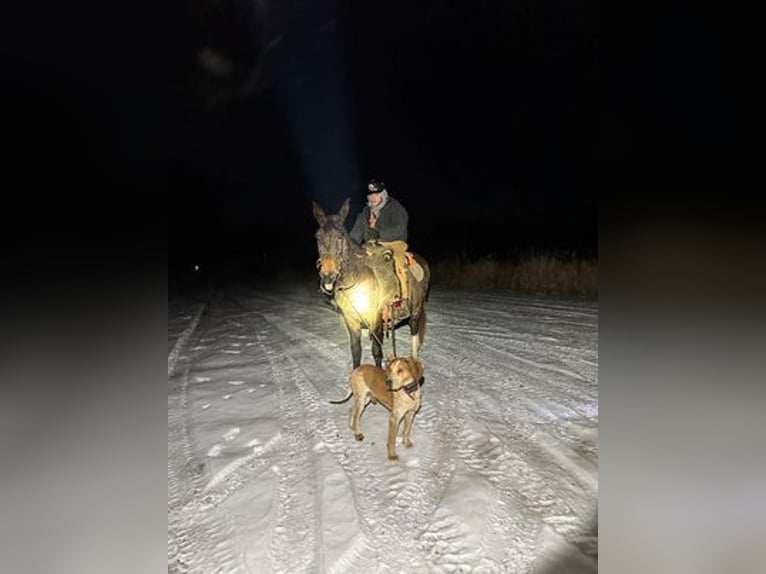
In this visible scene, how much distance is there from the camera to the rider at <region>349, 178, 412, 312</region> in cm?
552

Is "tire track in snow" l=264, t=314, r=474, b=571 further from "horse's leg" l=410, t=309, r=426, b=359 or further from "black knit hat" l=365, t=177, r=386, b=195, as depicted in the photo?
"black knit hat" l=365, t=177, r=386, b=195

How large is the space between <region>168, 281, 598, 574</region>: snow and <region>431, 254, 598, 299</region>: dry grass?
484 centimetres

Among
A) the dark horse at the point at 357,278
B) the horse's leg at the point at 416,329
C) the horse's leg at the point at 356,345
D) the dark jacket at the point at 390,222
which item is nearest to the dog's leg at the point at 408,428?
the dark horse at the point at 357,278

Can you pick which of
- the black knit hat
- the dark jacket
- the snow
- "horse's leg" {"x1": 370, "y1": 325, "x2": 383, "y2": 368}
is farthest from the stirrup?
the black knit hat

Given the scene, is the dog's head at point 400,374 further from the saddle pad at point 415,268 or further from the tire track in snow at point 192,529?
the saddle pad at point 415,268

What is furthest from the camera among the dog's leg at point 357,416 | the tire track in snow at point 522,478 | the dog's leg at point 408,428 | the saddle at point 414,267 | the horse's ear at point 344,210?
the saddle at point 414,267

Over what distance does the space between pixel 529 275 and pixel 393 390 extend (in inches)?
418

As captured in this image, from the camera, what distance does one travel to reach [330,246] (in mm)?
4195

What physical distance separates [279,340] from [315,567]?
5.96 meters

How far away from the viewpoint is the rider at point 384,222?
18.1 ft

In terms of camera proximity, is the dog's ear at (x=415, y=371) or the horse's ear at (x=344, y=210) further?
the horse's ear at (x=344, y=210)

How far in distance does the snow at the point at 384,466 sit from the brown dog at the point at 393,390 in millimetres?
188

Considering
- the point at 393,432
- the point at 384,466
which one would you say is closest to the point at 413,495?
the point at 384,466

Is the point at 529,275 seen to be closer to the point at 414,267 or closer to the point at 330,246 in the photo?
the point at 414,267
